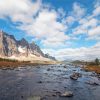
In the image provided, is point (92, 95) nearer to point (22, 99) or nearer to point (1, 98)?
point (22, 99)

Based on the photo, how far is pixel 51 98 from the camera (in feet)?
107

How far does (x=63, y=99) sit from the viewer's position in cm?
3209

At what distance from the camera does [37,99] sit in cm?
3148

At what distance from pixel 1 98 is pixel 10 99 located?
1.79 meters

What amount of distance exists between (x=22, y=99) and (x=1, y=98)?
3.95m

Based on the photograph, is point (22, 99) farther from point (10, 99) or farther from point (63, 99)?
Answer: point (63, 99)

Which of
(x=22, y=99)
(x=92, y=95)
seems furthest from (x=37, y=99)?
(x=92, y=95)

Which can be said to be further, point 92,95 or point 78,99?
point 92,95

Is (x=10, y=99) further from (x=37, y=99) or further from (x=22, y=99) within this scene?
(x=37, y=99)

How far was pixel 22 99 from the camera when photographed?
31578 mm

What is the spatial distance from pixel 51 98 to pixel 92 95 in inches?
355

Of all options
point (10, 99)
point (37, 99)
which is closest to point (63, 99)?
point (37, 99)

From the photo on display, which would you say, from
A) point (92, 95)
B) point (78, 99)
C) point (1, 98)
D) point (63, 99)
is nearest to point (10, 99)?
point (1, 98)

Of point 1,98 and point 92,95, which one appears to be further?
point 92,95
